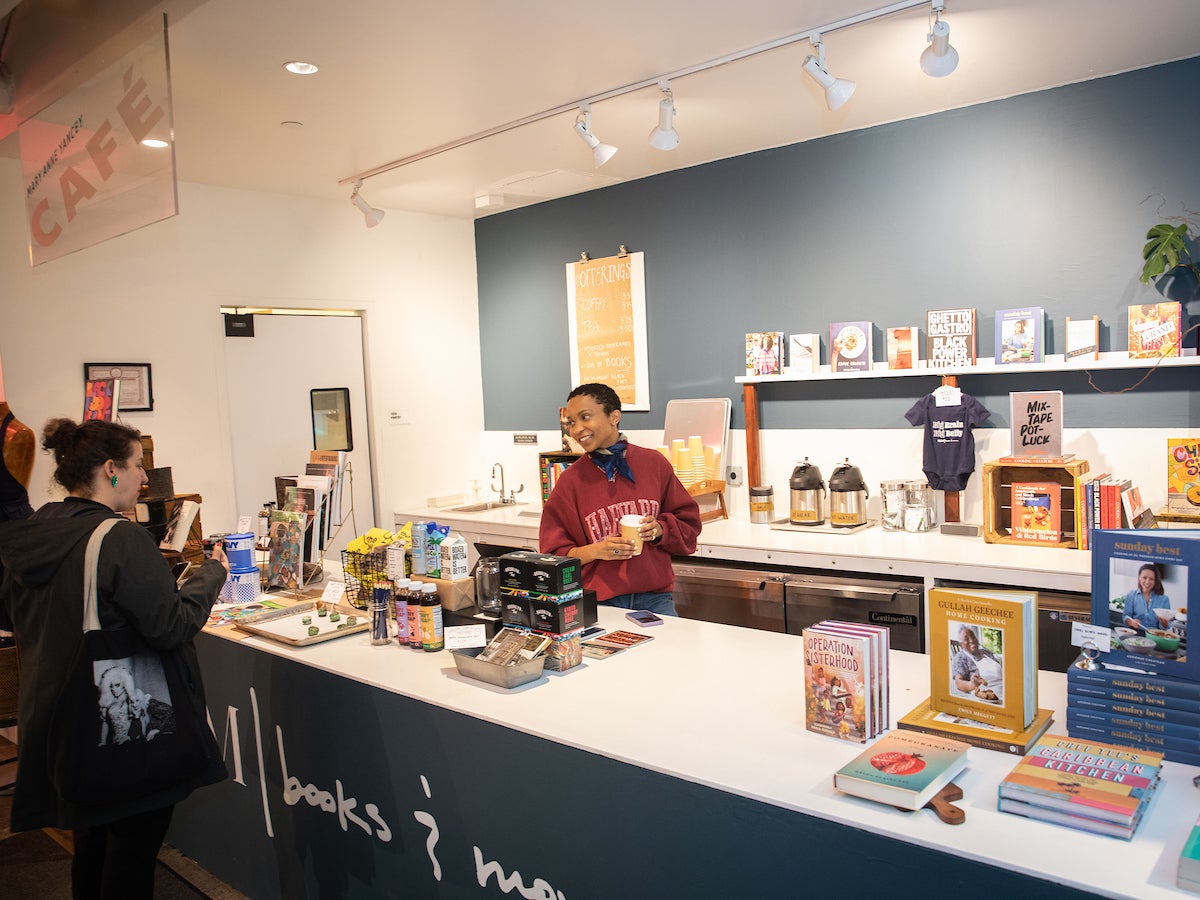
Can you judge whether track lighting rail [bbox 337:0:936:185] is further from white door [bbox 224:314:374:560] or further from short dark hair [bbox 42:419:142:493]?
short dark hair [bbox 42:419:142:493]

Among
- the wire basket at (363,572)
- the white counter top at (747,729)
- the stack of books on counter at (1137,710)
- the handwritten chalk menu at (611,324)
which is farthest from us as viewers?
the handwritten chalk menu at (611,324)

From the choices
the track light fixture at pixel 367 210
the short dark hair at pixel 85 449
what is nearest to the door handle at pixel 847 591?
the short dark hair at pixel 85 449

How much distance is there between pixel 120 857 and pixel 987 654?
209 cm

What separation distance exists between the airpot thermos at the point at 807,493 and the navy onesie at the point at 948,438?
50 centimetres

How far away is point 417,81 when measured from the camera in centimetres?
334

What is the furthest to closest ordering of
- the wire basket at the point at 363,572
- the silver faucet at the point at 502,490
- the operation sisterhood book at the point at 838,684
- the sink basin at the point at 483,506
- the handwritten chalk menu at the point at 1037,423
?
the silver faucet at the point at 502,490, the sink basin at the point at 483,506, the handwritten chalk menu at the point at 1037,423, the wire basket at the point at 363,572, the operation sisterhood book at the point at 838,684

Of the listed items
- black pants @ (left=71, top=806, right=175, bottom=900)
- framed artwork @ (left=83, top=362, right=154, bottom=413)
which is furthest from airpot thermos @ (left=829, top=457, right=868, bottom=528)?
framed artwork @ (left=83, top=362, right=154, bottom=413)

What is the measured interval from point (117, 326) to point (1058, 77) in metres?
4.45

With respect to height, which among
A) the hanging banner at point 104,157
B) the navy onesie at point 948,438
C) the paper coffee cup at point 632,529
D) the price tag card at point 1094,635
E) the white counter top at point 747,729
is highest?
the hanging banner at point 104,157

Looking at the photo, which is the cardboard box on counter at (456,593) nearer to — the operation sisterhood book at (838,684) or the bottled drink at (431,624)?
the bottled drink at (431,624)

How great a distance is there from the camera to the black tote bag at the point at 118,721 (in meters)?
2.04

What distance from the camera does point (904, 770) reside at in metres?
1.52

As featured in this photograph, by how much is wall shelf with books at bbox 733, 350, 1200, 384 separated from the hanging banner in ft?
9.84

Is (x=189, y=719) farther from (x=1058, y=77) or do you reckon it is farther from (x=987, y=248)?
(x=1058, y=77)
